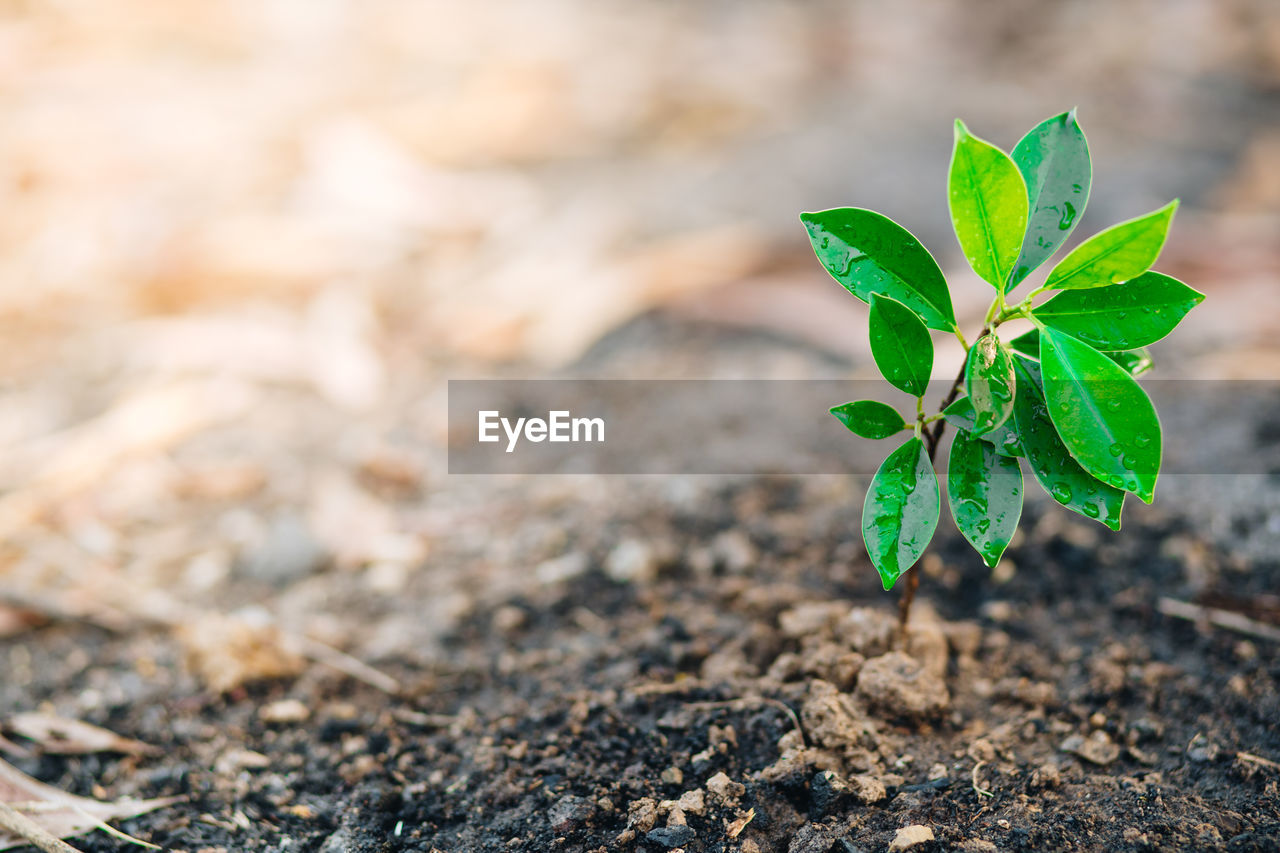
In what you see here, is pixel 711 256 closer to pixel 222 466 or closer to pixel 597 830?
pixel 222 466

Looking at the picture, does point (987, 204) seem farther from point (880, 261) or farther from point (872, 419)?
point (872, 419)

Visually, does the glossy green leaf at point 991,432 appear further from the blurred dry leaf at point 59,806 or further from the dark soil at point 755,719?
the blurred dry leaf at point 59,806

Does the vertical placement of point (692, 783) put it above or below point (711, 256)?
below

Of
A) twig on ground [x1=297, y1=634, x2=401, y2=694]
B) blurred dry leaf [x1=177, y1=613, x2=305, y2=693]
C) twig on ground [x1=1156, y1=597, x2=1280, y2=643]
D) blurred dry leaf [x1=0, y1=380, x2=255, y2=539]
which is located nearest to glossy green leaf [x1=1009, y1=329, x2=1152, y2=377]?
twig on ground [x1=1156, y1=597, x2=1280, y2=643]

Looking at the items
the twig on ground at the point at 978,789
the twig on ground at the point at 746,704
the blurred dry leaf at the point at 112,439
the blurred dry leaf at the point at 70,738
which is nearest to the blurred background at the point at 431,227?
the blurred dry leaf at the point at 112,439

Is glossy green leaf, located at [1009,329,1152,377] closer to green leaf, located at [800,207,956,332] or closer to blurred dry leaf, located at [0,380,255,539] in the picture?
green leaf, located at [800,207,956,332]

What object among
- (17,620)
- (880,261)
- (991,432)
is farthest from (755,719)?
(17,620)

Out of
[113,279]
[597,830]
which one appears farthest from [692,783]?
[113,279]
